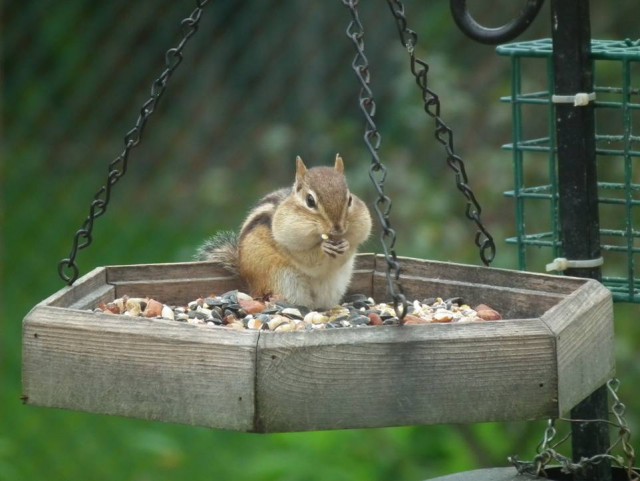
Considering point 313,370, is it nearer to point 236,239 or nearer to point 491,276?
point 491,276

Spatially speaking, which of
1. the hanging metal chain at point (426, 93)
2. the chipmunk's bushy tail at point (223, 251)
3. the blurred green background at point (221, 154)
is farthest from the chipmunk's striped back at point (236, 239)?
the blurred green background at point (221, 154)

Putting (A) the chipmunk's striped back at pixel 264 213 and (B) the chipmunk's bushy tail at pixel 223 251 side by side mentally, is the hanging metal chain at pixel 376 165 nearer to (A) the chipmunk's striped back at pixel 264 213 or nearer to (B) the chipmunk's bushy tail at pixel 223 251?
(A) the chipmunk's striped back at pixel 264 213

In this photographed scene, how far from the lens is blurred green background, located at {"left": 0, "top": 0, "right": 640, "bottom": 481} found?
4477 mm

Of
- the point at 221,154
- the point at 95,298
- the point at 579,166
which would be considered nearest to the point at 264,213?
the point at 95,298

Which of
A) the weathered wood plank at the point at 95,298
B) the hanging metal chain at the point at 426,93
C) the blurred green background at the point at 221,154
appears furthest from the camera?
the blurred green background at the point at 221,154

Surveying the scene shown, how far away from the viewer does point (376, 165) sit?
212cm

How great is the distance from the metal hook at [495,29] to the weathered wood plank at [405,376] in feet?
2.29

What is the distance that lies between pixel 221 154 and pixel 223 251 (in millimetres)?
2322

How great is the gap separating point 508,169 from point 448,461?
3.43ft

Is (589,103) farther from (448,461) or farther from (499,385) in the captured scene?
(448,461)

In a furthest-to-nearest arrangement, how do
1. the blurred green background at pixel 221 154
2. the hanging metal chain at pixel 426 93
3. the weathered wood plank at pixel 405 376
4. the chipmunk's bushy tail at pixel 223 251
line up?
the blurred green background at pixel 221 154, the chipmunk's bushy tail at pixel 223 251, the hanging metal chain at pixel 426 93, the weathered wood plank at pixel 405 376

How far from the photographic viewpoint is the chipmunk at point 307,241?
266cm

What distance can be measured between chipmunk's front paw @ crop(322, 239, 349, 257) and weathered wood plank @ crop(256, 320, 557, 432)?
0.56 metres

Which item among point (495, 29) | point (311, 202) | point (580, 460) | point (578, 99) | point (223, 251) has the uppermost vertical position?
point (495, 29)
